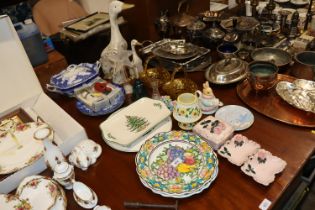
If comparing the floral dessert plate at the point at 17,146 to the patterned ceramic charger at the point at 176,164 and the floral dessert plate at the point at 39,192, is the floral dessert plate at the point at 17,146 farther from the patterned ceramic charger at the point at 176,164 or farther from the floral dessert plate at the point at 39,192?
the patterned ceramic charger at the point at 176,164

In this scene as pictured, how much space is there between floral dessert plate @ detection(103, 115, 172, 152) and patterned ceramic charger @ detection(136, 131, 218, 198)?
61 mm

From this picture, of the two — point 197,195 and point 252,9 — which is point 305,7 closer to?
point 252,9

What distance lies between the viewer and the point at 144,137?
1.06m

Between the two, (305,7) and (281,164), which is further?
(305,7)

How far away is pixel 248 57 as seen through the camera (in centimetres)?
141

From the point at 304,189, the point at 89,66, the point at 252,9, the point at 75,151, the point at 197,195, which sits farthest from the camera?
the point at 252,9

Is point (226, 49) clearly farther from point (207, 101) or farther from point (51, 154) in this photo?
point (51, 154)

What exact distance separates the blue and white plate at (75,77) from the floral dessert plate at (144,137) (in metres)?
0.35

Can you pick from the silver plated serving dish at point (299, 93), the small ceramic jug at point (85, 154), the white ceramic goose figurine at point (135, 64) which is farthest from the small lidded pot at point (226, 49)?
the small ceramic jug at point (85, 154)

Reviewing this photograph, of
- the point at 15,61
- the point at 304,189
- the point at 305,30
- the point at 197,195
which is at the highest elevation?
the point at 15,61

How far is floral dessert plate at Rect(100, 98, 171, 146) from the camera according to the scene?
1.04 metres

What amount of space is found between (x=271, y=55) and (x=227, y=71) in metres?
0.27

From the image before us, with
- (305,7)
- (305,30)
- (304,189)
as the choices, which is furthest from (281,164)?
(305,7)

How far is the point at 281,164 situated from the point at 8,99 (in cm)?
108
